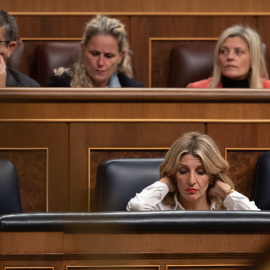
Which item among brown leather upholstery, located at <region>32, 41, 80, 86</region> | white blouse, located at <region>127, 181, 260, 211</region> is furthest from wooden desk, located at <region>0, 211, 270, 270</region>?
brown leather upholstery, located at <region>32, 41, 80, 86</region>

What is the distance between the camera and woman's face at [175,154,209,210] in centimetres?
76

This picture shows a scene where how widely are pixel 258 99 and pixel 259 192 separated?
13cm

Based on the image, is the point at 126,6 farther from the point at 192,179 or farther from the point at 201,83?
the point at 192,179

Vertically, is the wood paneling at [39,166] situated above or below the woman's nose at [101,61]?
below

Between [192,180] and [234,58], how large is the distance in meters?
0.36

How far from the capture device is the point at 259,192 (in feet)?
2.69

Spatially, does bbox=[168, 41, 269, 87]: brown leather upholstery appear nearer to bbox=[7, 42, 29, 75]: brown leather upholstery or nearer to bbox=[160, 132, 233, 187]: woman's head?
bbox=[7, 42, 29, 75]: brown leather upholstery

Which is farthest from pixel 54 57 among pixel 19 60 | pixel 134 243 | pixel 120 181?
pixel 134 243

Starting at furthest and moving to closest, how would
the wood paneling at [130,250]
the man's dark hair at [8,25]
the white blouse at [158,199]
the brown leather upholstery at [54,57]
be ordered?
the brown leather upholstery at [54,57]
the man's dark hair at [8,25]
the white blouse at [158,199]
the wood paneling at [130,250]

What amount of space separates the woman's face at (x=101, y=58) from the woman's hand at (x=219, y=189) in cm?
31

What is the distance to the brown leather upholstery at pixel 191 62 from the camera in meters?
1.16

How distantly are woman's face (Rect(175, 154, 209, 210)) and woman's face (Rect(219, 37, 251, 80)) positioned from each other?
1.07 ft

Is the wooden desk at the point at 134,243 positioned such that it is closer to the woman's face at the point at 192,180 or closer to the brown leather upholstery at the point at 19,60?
the woman's face at the point at 192,180

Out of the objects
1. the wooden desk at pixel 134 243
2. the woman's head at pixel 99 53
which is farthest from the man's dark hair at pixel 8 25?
the wooden desk at pixel 134 243
